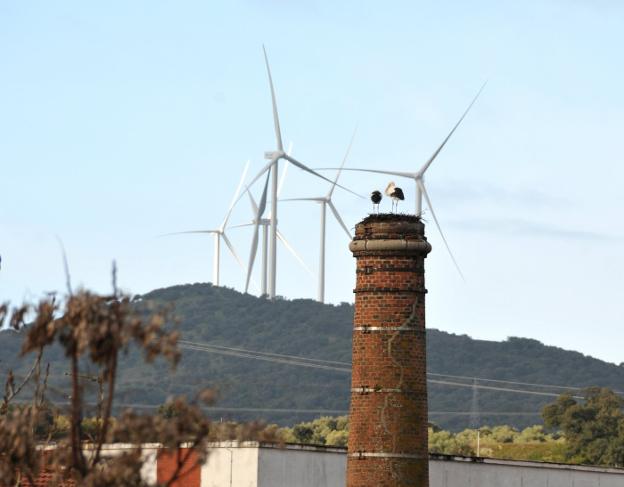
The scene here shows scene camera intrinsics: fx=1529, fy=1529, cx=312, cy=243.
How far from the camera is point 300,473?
43969 mm

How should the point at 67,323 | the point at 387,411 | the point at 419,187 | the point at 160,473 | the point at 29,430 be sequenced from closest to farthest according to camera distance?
the point at 67,323 → the point at 29,430 → the point at 387,411 → the point at 160,473 → the point at 419,187

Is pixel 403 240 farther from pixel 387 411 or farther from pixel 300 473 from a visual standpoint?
pixel 300 473

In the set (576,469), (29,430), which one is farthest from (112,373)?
(576,469)

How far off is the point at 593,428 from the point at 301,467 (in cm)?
8728

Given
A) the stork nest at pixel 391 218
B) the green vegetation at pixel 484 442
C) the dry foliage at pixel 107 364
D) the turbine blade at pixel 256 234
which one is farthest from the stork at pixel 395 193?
the turbine blade at pixel 256 234

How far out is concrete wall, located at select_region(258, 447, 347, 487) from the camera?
141ft

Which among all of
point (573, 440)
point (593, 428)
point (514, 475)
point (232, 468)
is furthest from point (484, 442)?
point (232, 468)

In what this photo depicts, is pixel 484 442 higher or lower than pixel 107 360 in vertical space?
higher

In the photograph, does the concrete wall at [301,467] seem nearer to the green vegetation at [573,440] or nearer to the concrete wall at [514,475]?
the concrete wall at [514,475]

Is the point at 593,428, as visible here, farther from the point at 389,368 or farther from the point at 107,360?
the point at 107,360

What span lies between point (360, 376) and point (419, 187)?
206ft

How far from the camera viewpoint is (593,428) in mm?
127500

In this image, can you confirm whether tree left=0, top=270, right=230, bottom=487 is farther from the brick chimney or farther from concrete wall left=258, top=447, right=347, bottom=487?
concrete wall left=258, top=447, right=347, bottom=487

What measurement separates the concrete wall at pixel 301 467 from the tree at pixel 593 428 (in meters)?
79.1
